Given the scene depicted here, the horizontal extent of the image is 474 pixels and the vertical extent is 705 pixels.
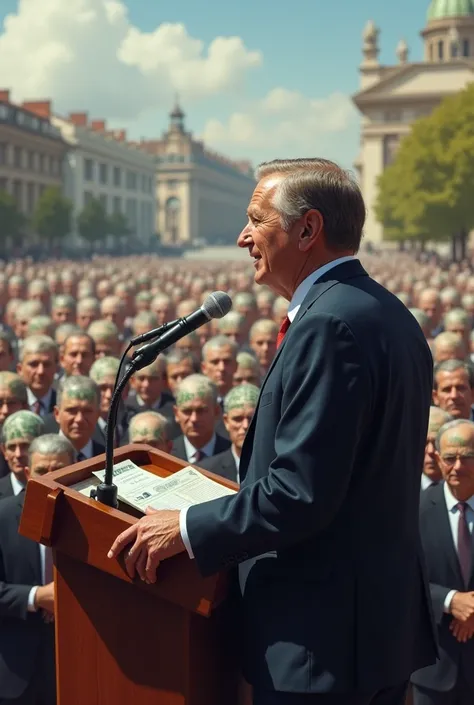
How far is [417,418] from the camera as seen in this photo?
2646 mm

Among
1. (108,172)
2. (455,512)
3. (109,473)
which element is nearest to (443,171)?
(455,512)


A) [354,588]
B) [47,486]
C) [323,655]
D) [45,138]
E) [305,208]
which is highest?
[45,138]

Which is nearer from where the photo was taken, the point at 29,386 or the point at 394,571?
the point at 394,571

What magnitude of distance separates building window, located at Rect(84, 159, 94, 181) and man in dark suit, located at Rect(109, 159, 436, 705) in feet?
349

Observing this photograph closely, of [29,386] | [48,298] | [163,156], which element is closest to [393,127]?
[163,156]

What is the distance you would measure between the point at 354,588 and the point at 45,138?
304 feet

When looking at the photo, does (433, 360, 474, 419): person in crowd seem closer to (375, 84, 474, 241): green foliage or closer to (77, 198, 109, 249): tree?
(375, 84, 474, 241): green foliage

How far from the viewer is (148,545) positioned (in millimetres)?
2467

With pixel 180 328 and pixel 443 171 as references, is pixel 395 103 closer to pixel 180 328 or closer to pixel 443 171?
pixel 443 171

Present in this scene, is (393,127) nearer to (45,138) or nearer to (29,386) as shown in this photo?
(45,138)

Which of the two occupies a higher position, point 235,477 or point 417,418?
point 417,418

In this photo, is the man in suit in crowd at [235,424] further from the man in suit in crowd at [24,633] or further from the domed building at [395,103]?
the domed building at [395,103]

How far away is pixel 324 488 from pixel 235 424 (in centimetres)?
484

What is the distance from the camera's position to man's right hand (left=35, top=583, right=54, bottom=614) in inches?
187
